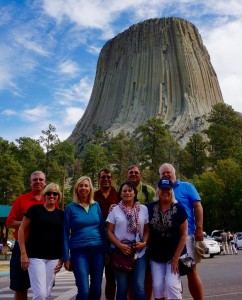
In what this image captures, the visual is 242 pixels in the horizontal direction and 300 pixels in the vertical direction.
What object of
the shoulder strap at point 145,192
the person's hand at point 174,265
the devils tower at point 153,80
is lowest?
the person's hand at point 174,265

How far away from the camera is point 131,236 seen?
5.42 meters

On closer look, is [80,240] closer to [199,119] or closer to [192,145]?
[192,145]

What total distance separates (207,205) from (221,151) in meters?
17.8

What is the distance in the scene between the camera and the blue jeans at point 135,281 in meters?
5.31

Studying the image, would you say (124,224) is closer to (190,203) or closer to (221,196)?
(190,203)

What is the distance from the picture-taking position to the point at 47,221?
553 cm

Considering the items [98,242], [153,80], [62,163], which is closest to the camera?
[98,242]

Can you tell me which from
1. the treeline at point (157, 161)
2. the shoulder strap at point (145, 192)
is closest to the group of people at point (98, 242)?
the shoulder strap at point (145, 192)

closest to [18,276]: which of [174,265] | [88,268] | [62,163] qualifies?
[88,268]

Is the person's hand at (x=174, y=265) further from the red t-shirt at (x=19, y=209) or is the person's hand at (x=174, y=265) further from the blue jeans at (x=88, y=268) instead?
the red t-shirt at (x=19, y=209)

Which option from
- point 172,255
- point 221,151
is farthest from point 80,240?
point 221,151

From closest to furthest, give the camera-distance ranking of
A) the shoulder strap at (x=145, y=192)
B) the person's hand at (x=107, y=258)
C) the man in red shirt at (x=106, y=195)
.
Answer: the person's hand at (x=107, y=258) < the man in red shirt at (x=106, y=195) < the shoulder strap at (x=145, y=192)

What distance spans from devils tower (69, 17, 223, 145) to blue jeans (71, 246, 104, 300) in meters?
90.9

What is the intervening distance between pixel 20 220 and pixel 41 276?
1.01 metres
